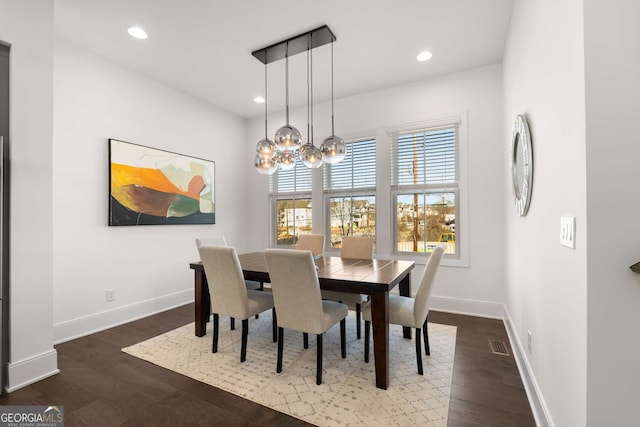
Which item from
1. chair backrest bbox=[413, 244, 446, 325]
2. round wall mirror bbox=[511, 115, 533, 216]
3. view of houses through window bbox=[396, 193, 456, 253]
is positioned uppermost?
round wall mirror bbox=[511, 115, 533, 216]

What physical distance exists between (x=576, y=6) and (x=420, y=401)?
2.19m

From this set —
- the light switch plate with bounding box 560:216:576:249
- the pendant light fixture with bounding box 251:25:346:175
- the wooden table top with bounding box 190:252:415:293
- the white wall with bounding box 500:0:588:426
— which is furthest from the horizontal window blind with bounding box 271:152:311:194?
the light switch plate with bounding box 560:216:576:249

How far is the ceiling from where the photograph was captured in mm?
2543

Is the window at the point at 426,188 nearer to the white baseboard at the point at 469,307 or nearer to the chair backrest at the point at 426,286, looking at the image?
the white baseboard at the point at 469,307

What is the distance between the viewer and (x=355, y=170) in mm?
4430

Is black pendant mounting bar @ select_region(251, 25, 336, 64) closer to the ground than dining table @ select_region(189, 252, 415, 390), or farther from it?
farther from it

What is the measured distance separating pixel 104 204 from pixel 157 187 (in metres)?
0.63

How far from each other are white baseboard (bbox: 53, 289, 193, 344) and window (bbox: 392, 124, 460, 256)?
122 inches

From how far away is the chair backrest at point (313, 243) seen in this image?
380cm

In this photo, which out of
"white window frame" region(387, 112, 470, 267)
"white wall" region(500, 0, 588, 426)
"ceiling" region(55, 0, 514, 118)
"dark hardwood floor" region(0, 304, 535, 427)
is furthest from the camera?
"white window frame" region(387, 112, 470, 267)

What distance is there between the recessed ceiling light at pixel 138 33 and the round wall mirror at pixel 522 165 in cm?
341

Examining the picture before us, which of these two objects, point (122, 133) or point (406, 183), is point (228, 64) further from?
point (406, 183)

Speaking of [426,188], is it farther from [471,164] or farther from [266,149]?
[266,149]

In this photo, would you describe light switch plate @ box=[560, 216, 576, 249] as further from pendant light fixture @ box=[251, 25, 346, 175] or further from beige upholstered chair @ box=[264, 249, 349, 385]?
pendant light fixture @ box=[251, 25, 346, 175]
